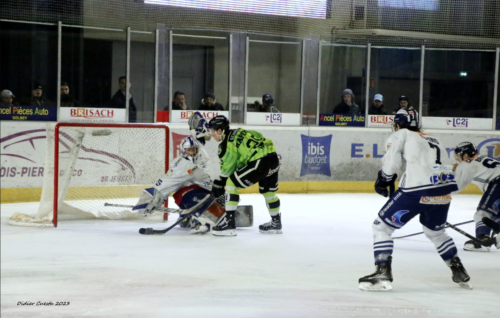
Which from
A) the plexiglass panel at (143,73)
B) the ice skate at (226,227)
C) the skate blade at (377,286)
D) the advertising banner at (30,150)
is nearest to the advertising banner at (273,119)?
the plexiglass panel at (143,73)

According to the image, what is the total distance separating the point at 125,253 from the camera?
4.15 meters

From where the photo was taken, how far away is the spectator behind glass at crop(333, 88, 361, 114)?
9016mm

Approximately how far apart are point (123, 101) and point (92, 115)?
0.45 meters

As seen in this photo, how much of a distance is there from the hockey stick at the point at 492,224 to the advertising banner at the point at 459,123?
4690 millimetres

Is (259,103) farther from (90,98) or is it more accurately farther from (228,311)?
(228,311)

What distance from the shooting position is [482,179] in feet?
15.4

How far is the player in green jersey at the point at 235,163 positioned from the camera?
4.91m

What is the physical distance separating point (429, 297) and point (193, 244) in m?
1.96

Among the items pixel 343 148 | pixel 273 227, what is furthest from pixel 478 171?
pixel 343 148

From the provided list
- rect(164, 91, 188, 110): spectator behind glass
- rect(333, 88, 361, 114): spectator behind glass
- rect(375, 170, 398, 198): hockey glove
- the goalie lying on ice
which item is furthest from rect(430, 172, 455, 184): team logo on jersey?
rect(333, 88, 361, 114): spectator behind glass

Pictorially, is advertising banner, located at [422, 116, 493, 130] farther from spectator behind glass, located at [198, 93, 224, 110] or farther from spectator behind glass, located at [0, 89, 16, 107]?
spectator behind glass, located at [0, 89, 16, 107]

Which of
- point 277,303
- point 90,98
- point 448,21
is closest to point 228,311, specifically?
point 277,303

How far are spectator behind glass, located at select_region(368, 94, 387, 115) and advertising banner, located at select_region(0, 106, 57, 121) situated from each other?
457 cm

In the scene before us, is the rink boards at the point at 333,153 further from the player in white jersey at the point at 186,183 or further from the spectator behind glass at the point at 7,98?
the player in white jersey at the point at 186,183
